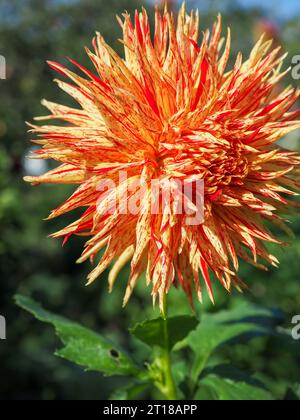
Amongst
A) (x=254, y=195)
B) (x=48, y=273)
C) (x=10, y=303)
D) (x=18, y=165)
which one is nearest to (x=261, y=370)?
(x=10, y=303)

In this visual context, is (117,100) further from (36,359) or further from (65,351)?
A: (36,359)

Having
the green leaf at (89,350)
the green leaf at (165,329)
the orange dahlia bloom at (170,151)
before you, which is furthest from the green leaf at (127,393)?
the orange dahlia bloom at (170,151)

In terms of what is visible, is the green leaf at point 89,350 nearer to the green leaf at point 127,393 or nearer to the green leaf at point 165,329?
the green leaf at point 127,393

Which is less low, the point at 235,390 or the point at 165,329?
the point at 165,329

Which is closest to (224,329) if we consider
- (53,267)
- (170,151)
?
(170,151)

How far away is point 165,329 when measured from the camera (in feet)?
6.56

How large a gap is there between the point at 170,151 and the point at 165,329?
63 centimetres

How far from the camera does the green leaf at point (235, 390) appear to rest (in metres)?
2.12

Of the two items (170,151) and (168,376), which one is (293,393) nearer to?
(168,376)

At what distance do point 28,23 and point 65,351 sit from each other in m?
16.5

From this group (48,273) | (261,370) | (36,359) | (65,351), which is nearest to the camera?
(65,351)

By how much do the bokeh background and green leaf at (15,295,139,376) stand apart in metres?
0.57

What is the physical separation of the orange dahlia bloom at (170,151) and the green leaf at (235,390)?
509mm
